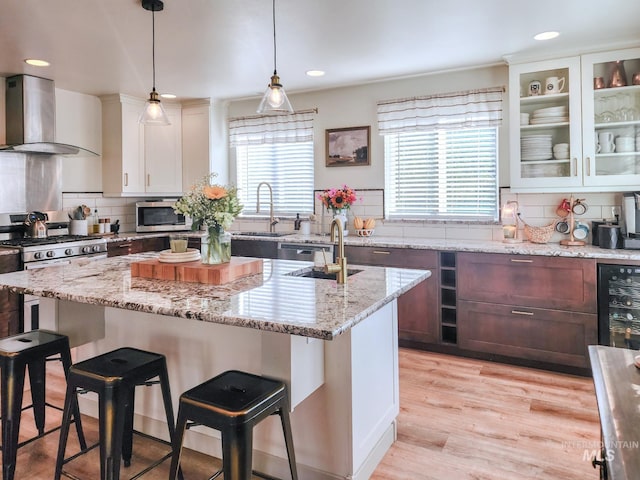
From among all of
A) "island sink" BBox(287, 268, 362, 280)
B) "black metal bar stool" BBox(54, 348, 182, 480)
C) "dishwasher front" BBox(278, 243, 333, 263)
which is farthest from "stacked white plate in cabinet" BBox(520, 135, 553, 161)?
"black metal bar stool" BBox(54, 348, 182, 480)

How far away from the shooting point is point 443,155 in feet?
13.7

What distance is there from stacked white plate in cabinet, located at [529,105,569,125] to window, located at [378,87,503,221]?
1.19ft

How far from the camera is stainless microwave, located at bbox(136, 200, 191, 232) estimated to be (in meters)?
4.89

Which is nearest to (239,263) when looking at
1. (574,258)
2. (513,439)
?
(513,439)

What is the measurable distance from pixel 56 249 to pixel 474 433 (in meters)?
3.54

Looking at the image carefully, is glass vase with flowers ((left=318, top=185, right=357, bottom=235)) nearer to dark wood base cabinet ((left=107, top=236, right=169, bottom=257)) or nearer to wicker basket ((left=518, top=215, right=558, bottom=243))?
wicker basket ((left=518, top=215, right=558, bottom=243))

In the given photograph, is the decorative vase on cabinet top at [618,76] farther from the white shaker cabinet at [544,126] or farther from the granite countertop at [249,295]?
the granite countertop at [249,295]

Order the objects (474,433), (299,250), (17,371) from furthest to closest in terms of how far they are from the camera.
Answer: (299,250), (474,433), (17,371)

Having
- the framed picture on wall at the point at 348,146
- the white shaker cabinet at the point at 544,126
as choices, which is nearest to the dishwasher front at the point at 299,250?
the framed picture on wall at the point at 348,146

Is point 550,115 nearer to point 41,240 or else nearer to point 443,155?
point 443,155

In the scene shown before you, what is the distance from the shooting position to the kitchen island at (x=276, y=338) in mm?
1627

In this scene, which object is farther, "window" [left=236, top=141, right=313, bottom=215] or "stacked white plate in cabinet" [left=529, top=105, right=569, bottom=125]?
"window" [left=236, top=141, right=313, bottom=215]

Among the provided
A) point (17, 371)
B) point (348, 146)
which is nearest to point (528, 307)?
point (348, 146)

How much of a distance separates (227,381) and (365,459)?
768mm
